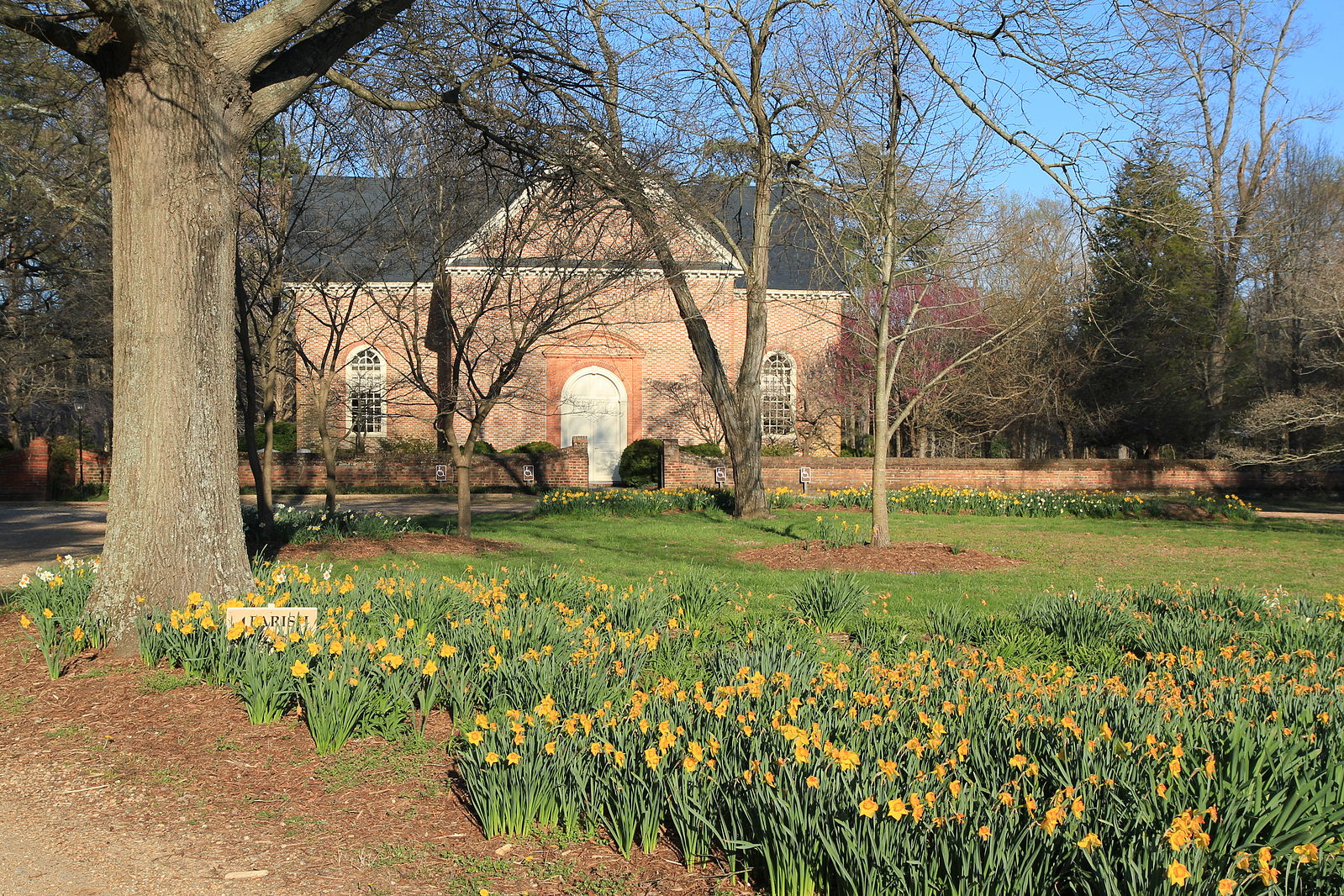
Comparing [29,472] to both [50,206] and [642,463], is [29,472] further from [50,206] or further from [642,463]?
[642,463]

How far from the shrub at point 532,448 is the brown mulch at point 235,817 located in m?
19.6

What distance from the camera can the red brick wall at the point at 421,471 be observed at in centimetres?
2348

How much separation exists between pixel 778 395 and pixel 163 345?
23.2 m

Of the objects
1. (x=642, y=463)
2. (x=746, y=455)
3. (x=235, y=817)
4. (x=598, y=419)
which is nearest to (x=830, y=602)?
(x=235, y=817)

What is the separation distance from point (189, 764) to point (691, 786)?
7.92 ft

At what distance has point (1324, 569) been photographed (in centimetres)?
1113

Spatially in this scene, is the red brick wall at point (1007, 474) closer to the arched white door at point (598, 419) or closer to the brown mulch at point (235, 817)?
the arched white door at point (598, 419)

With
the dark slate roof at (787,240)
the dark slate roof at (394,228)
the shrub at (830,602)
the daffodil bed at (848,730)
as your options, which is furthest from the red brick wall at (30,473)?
the shrub at (830,602)

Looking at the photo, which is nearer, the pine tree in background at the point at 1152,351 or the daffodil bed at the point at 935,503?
the daffodil bed at the point at 935,503

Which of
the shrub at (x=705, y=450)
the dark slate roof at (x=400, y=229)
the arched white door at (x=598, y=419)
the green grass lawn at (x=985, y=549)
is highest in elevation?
the dark slate roof at (x=400, y=229)

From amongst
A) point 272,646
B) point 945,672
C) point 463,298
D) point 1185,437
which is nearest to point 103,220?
point 463,298

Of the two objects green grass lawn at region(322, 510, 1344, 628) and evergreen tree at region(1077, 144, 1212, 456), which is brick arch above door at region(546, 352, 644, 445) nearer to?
green grass lawn at region(322, 510, 1344, 628)

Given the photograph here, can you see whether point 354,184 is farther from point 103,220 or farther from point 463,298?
point 103,220

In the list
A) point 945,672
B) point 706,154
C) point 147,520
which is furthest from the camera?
point 706,154
